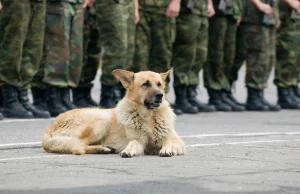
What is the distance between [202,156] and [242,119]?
226 inches

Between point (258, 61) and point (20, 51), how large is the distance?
5378 mm

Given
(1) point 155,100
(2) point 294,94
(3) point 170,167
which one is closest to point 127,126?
(1) point 155,100

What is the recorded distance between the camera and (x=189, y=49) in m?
15.8

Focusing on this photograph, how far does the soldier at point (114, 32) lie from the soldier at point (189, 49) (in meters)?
1.27

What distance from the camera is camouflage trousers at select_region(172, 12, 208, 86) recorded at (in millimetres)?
15781

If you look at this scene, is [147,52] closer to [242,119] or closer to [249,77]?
[242,119]

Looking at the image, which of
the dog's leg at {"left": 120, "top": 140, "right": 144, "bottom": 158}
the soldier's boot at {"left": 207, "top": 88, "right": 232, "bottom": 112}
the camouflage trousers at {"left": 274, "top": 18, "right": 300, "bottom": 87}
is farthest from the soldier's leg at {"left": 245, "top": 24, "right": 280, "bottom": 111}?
the dog's leg at {"left": 120, "top": 140, "right": 144, "bottom": 158}

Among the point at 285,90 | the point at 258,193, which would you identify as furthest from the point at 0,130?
the point at 285,90

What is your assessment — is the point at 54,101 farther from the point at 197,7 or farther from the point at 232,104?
the point at 232,104

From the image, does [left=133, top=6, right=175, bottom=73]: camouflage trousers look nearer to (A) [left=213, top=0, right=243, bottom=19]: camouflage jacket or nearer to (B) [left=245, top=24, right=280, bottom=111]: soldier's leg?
(A) [left=213, top=0, right=243, bottom=19]: camouflage jacket

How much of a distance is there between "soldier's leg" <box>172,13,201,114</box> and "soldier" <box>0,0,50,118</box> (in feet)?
9.65

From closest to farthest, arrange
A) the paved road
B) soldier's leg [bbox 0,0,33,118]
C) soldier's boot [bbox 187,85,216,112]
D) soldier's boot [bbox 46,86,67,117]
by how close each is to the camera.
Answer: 1. the paved road
2. soldier's leg [bbox 0,0,33,118]
3. soldier's boot [bbox 46,86,67,117]
4. soldier's boot [bbox 187,85,216,112]

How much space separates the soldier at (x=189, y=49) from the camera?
15766mm

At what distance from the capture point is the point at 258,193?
23.1 ft
